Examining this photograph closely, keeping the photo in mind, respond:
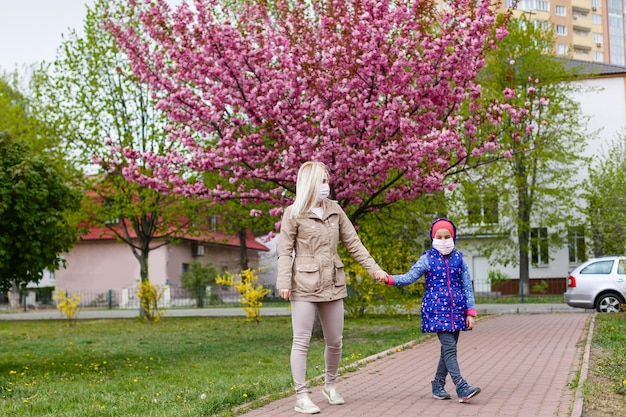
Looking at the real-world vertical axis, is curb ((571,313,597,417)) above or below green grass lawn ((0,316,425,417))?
above

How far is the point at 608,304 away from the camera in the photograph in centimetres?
2253

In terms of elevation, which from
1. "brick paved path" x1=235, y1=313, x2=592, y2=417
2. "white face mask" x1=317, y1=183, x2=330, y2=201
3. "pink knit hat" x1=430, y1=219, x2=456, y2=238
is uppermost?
"white face mask" x1=317, y1=183, x2=330, y2=201

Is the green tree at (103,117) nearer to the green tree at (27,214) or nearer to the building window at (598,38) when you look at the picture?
the green tree at (27,214)

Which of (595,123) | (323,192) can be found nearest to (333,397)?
(323,192)

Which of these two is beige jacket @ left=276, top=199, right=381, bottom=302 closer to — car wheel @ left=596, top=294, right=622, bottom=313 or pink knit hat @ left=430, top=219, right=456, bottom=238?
pink knit hat @ left=430, top=219, right=456, bottom=238

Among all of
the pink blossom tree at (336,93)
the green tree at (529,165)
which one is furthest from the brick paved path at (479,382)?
the green tree at (529,165)

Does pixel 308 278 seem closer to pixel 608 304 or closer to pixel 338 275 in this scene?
pixel 338 275

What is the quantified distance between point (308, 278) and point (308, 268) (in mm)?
92

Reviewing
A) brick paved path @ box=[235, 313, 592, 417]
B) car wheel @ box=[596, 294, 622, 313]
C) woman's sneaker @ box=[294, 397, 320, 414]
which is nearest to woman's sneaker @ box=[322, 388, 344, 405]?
brick paved path @ box=[235, 313, 592, 417]

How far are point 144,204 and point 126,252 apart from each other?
74.3 feet

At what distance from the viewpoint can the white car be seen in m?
22.2

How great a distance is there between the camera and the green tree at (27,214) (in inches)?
464

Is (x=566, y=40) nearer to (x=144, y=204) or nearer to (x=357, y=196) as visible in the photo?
(x=144, y=204)

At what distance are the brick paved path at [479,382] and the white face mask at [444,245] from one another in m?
1.40
